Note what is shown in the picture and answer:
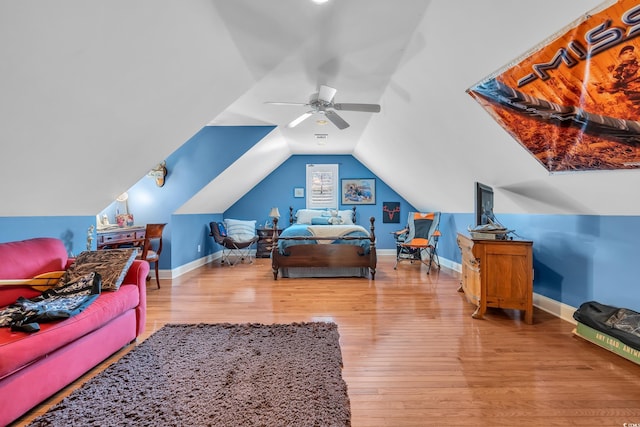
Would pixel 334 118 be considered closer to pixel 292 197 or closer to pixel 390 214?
pixel 292 197

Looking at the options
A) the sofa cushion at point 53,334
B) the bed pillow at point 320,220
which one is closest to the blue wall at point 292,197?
the bed pillow at point 320,220

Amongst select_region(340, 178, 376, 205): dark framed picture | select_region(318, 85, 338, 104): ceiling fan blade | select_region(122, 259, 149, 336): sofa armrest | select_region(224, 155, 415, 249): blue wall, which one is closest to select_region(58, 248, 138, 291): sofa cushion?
select_region(122, 259, 149, 336): sofa armrest

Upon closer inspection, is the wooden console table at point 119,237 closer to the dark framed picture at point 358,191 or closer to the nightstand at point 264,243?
the nightstand at point 264,243

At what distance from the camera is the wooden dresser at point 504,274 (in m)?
2.91

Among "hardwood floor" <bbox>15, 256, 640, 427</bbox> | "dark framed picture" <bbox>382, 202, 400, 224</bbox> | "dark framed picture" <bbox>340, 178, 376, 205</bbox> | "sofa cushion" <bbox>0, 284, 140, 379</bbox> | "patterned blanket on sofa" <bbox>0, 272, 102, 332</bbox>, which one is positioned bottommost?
"hardwood floor" <bbox>15, 256, 640, 427</bbox>

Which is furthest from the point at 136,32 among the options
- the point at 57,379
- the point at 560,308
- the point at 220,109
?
the point at 560,308

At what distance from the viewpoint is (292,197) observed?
7188mm

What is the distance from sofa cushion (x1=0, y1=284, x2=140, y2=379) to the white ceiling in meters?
1.15

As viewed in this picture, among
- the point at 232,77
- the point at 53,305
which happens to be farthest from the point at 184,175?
the point at 53,305

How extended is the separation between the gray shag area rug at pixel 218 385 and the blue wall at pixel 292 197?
182 inches

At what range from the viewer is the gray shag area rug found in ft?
5.18

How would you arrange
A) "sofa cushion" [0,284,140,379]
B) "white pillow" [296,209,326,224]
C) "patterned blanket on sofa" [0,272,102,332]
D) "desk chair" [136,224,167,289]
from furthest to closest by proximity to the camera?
"white pillow" [296,209,326,224]
"desk chair" [136,224,167,289]
"patterned blanket on sofa" [0,272,102,332]
"sofa cushion" [0,284,140,379]

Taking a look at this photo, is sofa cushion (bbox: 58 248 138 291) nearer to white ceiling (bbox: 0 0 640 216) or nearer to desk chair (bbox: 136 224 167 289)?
white ceiling (bbox: 0 0 640 216)

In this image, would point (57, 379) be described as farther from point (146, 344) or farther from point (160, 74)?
point (160, 74)
